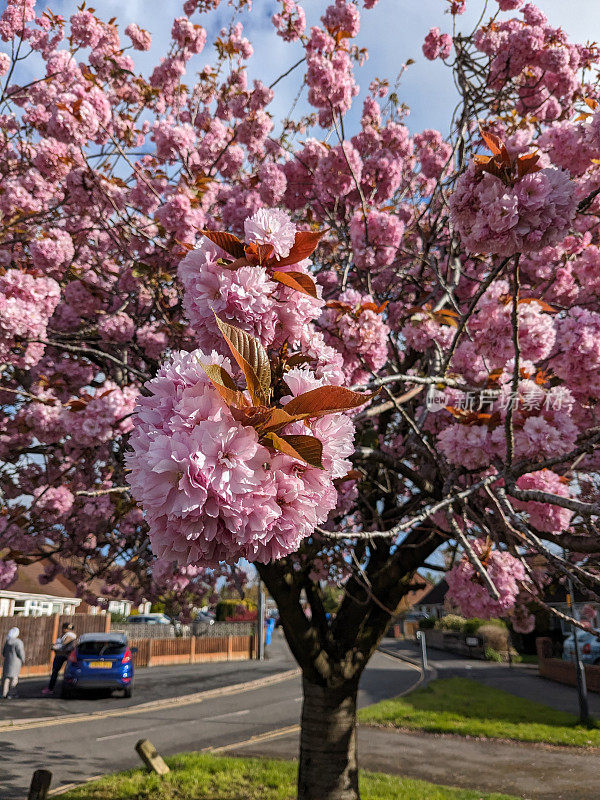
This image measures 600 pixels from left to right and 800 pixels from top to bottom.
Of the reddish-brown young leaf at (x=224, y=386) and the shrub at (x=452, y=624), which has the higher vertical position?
the reddish-brown young leaf at (x=224, y=386)

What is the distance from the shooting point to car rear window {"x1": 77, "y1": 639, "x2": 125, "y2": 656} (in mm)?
13547

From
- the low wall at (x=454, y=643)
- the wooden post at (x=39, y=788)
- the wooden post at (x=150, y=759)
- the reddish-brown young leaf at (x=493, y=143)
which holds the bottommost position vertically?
the low wall at (x=454, y=643)

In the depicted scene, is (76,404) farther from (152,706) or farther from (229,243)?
(152,706)

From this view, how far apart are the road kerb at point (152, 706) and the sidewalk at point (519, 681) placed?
6.62 meters

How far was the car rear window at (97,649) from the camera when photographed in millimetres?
13547

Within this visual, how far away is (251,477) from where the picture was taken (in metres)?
1.04

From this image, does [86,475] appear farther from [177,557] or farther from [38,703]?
[38,703]

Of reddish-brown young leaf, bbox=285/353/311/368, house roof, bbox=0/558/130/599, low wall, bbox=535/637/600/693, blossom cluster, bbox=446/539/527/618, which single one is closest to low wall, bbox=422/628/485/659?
low wall, bbox=535/637/600/693

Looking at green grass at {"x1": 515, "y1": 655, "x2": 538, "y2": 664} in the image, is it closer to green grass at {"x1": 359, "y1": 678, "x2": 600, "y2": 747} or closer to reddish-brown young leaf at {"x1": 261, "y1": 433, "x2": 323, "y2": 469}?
green grass at {"x1": 359, "y1": 678, "x2": 600, "y2": 747}

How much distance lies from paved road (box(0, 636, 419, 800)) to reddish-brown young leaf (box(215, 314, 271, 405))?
7.53 metres

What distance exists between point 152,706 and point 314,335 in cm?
1395

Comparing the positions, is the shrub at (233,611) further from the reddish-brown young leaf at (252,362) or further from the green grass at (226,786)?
the reddish-brown young leaf at (252,362)

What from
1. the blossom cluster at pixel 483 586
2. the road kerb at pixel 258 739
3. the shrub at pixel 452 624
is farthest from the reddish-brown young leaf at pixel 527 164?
the shrub at pixel 452 624

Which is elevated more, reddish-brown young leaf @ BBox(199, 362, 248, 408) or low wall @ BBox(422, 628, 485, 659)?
reddish-brown young leaf @ BBox(199, 362, 248, 408)
